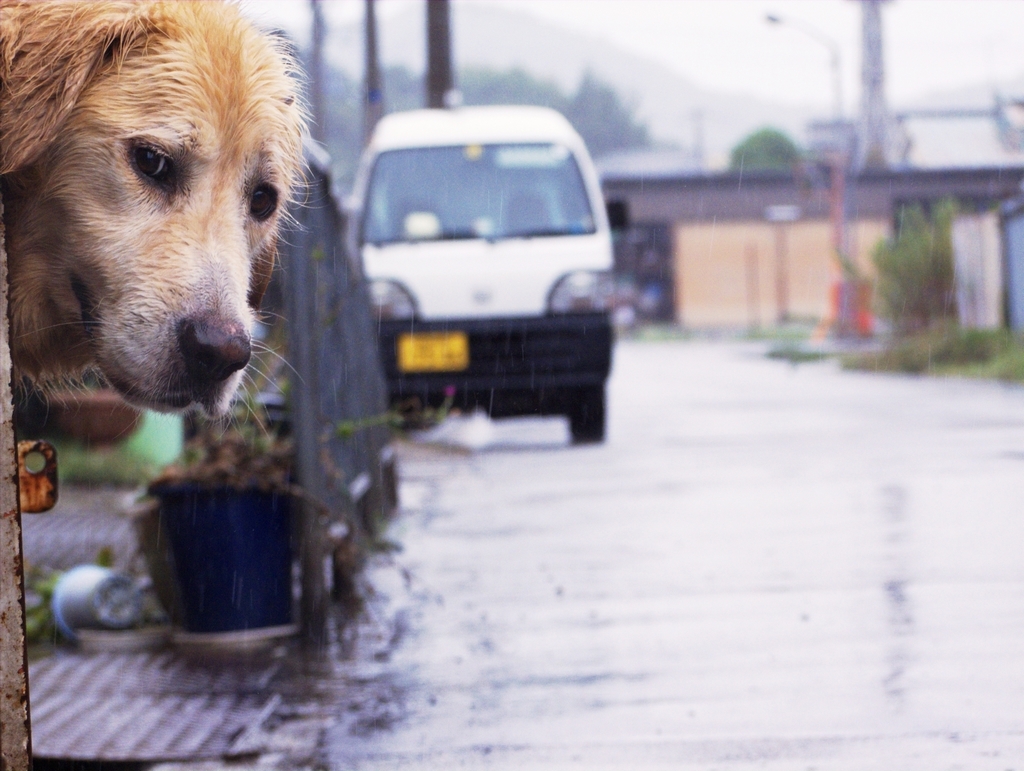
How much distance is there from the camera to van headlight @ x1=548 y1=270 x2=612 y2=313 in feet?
37.8

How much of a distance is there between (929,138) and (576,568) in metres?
32.2

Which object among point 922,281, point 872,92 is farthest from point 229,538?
point 872,92

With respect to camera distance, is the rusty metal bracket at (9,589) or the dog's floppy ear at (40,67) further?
the rusty metal bracket at (9,589)

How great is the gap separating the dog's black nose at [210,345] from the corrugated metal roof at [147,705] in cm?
216

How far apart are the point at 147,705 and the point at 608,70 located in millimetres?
100341

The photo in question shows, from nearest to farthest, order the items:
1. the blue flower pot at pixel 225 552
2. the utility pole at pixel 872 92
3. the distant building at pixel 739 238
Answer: the blue flower pot at pixel 225 552
the utility pole at pixel 872 92
the distant building at pixel 739 238

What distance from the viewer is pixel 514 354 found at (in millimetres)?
11594

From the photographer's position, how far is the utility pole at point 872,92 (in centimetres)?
3419

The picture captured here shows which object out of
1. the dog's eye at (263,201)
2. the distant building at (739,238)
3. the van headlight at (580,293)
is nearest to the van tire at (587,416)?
the van headlight at (580,293)

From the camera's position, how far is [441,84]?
→ 22250 mm

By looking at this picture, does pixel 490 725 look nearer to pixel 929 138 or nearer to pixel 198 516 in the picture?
pixel 198 516

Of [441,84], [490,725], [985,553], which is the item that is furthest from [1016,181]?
[490,725]

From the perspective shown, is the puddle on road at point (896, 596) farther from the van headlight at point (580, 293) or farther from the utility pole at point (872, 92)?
the utility pole at point (872, 92)

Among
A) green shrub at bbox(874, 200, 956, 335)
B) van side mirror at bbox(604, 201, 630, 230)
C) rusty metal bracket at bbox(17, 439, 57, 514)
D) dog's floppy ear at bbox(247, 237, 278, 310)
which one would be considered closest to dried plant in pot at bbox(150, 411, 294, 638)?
rusty metal bracket at bbox(17, 439, 57, 514)
